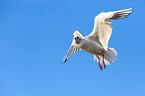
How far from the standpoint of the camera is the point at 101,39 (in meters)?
8.25

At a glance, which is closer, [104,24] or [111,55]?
[104,24]

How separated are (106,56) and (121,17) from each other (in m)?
2.38

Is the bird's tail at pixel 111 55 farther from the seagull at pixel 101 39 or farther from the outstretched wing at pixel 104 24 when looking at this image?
the outstretched wing at pixel 104 24

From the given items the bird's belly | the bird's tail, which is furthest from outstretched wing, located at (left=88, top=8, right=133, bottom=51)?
the bird's tail

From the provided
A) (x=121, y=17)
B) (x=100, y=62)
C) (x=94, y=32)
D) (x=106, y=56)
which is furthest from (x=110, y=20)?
(x=100, y=62)

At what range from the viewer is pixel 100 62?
383 inches

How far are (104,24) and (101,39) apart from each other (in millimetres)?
824

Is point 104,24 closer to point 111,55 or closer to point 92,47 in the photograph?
point 92,47

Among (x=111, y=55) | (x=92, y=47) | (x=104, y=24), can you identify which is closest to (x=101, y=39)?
(x=92, y=47)

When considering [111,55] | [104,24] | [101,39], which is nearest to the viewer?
[104,24]

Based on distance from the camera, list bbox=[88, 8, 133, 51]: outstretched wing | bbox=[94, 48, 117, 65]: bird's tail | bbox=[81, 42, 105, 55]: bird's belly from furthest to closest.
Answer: bbox=[94, 48, 117, 65]: bird's tail
bbox=[81, 42, 105, 55]: bird's belly
bbox=[88, 8, 133, 51]: outstretched wing

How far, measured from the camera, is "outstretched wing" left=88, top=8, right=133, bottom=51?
7.17 meters

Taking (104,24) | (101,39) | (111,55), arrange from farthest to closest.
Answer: (111,55) < (101,39) < (104,24)

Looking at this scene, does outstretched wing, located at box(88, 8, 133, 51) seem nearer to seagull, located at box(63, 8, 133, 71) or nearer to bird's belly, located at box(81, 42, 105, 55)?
seagull, located at box(63, 8, 133, 71)
